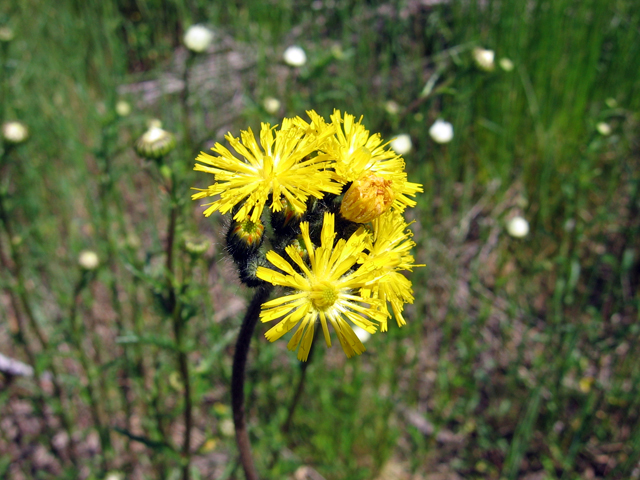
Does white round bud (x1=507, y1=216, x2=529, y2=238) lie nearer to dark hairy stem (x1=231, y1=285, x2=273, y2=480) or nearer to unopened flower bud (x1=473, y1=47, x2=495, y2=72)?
unopened flower bud (x1=473, y1=47, x2=495, y2=72)

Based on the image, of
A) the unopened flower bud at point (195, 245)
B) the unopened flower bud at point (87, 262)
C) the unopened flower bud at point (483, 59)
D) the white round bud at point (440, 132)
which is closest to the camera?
A: the unopened flower bud at point (195, 245)

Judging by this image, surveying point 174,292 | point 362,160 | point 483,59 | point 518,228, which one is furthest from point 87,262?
point 518,228

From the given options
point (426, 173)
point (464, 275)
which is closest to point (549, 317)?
point (464, 275)

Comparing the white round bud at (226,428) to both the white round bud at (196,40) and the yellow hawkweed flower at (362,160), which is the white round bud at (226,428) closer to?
the yellow hawkweed flower at (362,160)

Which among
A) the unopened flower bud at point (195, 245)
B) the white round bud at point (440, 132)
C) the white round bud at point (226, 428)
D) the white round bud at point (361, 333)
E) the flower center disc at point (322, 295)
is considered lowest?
the white round bud at point (226, 428)

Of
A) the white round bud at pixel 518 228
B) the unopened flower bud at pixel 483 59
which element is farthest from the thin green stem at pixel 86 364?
the white round bud at pixel 518 228

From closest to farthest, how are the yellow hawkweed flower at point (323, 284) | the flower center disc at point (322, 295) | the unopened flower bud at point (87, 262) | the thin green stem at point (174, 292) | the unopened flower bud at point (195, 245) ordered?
the yellow hawkweed flower at point (323, 284)
the flower center disc at point (322, 295)
the thin green stem at point (174, 292)
the unopened flower bud at point (195, 245)
the unopened flower bud at point (87, 262)
